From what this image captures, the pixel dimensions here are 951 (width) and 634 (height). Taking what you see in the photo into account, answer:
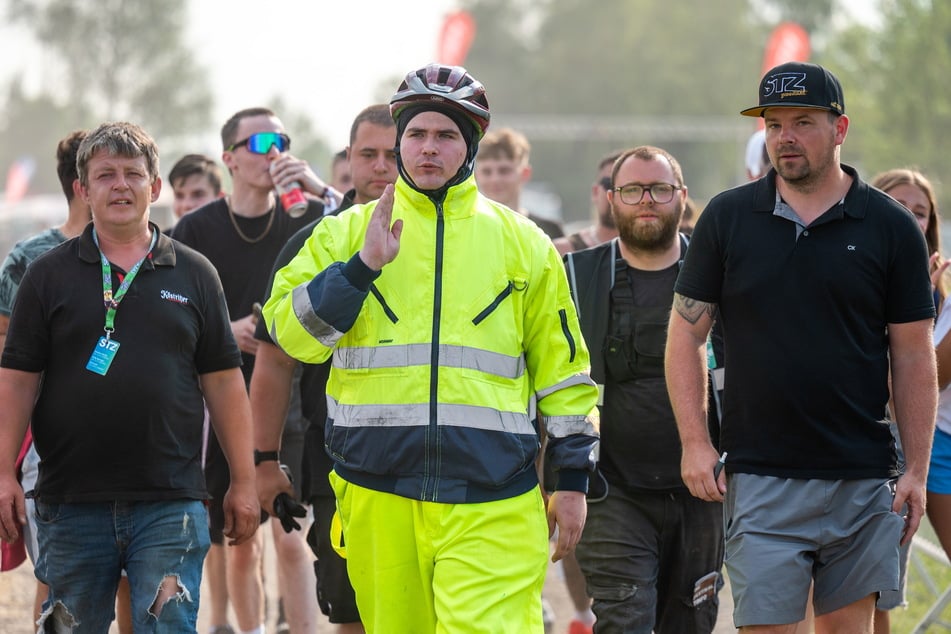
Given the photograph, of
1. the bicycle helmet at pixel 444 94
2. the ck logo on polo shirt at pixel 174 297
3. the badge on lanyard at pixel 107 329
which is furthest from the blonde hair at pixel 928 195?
the badge on lanyard at pixel 107 329

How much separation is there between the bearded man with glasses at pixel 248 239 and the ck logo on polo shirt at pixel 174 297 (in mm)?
1795

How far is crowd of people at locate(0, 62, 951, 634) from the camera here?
492cm

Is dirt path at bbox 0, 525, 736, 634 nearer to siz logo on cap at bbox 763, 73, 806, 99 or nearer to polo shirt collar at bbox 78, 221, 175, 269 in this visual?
polo shirt collar at bbox 78, 221, 175, 269

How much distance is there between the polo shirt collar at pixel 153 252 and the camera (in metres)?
5.59

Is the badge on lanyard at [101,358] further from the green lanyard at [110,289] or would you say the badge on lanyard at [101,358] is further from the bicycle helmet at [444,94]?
the bicycle helmet at [444,94]

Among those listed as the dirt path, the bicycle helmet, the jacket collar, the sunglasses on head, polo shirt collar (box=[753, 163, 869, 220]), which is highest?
the sunglasses on head

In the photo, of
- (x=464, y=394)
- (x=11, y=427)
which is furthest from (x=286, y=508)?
(x=464, y=394)

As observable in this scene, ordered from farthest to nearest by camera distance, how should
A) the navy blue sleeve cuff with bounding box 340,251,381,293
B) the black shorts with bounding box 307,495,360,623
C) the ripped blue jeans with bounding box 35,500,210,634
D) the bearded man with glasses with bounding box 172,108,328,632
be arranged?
the bearded man with glasses with bounding box 172,108,328,632
the black shorts with bounding box 307,495,360,623
the ripped blue jeans with bounding box 35,500,210,634
the navy blue sleeve cuff with bounding box 340,251,381,293

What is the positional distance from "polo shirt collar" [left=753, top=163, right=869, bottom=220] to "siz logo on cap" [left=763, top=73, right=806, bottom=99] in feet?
1.07

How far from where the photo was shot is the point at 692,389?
554cm

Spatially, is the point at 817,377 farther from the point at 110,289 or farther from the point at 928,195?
the point at 110,289

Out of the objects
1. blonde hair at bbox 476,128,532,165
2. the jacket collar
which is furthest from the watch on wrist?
blonde hair at bbox 476,128,532,165

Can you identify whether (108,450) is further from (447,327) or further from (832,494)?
(832,494)

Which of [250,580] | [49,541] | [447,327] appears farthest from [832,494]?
[250,580]
